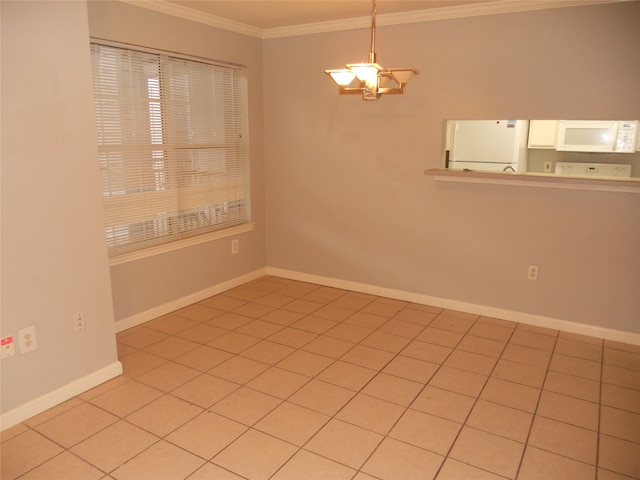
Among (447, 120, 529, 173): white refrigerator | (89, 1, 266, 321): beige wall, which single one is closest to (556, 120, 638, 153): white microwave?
(447, 120, 529, 173): white refrigerator

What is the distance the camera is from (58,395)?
2596 millimetres

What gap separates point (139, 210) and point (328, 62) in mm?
2058

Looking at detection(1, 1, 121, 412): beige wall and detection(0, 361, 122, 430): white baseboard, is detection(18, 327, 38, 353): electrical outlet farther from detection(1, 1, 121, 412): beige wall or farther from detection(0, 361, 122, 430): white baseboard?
detection(0, 361, 122, 430): white baseboard

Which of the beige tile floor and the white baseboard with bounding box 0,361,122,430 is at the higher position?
the white baseboard with bounding box 0,361,122,430

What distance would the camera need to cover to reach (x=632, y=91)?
10.2 feet

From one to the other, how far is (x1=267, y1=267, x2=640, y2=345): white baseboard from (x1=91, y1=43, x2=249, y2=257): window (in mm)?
940

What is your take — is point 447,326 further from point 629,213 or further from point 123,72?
point 123,72

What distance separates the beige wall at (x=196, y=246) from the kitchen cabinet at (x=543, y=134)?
2567 mm

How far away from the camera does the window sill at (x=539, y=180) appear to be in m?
3.24

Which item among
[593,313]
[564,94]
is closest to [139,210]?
[564,94]

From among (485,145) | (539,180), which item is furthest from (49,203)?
(485,145)

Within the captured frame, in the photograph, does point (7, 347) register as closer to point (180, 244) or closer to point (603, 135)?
point (180, 244)

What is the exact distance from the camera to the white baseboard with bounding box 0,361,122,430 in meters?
2.40

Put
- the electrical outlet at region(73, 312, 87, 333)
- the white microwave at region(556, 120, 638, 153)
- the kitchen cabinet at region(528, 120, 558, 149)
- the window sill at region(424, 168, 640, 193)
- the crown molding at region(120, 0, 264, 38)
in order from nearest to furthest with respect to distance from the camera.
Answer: the electrical outlet at region(73, 312, 87, 333)
the window sill at region(424, 168, 640, 193)
the crown molding at region(120, 0, 264, 38)
the white microwave at region(556, 120, 638, 153)
the kitchen cabinet at region(528, 120, 558, 149)
